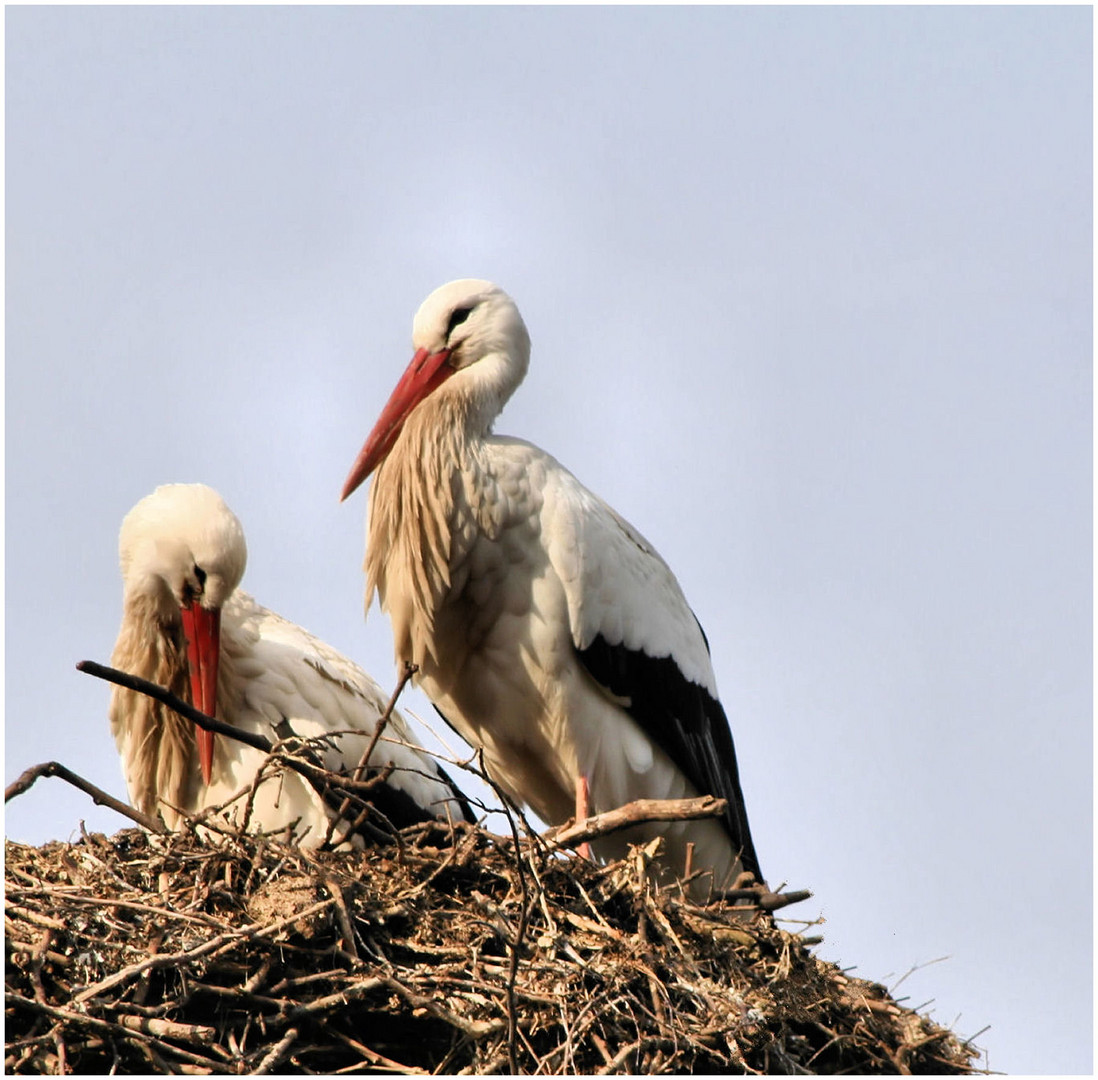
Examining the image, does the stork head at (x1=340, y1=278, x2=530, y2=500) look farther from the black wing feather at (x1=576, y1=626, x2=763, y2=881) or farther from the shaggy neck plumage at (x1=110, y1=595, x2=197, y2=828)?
the black wing feather at (x1=576, y1=626, x2=763, y2=881)

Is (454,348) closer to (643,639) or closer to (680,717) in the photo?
(643,639)

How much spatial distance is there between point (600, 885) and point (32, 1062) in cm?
111

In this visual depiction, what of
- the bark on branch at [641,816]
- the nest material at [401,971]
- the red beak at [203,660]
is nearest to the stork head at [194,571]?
the red beak at [203,660]

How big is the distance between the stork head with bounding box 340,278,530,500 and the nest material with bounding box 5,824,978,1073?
4.33 feet

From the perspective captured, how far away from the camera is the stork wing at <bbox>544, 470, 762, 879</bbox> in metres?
3.97

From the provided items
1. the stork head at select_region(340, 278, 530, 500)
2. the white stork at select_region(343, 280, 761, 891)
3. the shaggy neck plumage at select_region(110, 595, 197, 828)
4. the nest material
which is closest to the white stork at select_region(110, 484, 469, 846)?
the shaggy neck plumage at select_region(110, 595, 197, 828)

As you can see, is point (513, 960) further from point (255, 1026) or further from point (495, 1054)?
point (255, 1026)

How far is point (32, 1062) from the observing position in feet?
8.86

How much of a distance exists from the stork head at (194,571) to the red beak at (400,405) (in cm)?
38

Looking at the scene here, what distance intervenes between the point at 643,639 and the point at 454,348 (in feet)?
2.94

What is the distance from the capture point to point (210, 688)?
393cm

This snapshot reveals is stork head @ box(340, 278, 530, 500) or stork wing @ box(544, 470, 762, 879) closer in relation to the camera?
stork wing @ box(544, 470, 762, 879)

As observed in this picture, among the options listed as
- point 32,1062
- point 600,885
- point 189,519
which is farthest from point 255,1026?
point 189,519

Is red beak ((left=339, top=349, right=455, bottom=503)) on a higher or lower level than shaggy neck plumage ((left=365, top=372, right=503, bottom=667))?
higher
